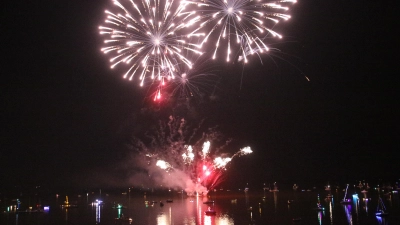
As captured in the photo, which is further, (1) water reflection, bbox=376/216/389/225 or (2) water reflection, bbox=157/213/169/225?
(2) water reflection, bbox=157/213/169/225

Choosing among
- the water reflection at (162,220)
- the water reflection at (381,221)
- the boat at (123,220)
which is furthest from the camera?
the boat at (123,220)

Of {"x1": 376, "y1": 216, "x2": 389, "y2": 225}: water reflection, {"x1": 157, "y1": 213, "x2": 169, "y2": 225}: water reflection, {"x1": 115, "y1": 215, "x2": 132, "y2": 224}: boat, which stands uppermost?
{"x1": 115, "y1": 215, "x2": 132, "y2": 224}: boat

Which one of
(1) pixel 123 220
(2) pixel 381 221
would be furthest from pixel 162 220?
(2) pixel 381 221

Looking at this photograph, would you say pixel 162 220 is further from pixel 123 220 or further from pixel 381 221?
pixel 381 221

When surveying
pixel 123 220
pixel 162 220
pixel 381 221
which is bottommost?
pixel 381 221

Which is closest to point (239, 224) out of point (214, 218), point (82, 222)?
point (214, 218)

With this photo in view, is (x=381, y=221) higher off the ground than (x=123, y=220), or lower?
lower

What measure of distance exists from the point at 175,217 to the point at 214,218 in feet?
22.3

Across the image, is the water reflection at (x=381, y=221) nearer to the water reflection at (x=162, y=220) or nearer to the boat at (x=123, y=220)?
the water reflection at (x=162, y=220)

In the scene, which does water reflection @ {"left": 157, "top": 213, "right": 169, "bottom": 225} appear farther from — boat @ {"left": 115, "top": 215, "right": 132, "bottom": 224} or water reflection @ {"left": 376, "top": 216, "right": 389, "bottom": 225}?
water reflection @ {"left": 376, "top": 216, "right": 389, "bottom": 225}

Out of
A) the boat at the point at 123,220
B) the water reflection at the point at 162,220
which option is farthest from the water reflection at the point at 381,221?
the boat at the point at 123,220

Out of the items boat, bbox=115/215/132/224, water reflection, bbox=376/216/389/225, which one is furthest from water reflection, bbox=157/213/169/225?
water reflection, bbox=376/216/389/225

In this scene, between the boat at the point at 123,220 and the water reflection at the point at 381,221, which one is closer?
the water reflection at the point at 381,221

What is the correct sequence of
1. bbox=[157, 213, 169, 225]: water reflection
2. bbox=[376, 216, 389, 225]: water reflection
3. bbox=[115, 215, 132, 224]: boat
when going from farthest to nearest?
bbox=[115, 215, 132, 224]: boat < bbox=[157, 213, 169, 225]: water reflection < bbox=[376, 216, 389, 225]: water reflection
